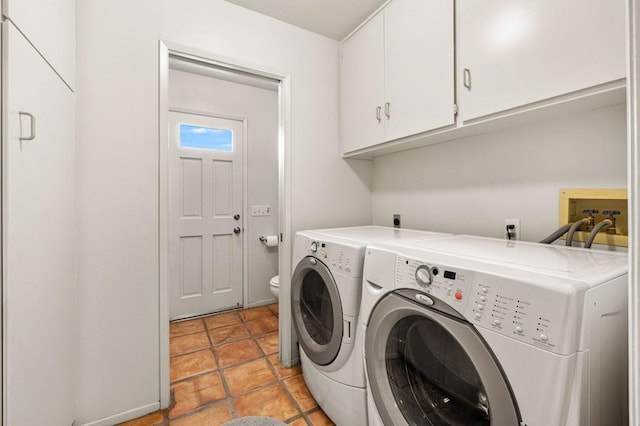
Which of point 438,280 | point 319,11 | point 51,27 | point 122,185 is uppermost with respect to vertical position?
point 319,11

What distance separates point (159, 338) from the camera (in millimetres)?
1554

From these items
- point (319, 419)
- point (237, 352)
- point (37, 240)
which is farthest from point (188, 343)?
point (37, 240)

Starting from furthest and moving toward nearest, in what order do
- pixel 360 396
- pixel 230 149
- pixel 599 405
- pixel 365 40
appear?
pixel 230 149 → pixel 365 40 → pixel 360 396 → pixel 599 405

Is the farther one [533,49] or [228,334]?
[228,334]

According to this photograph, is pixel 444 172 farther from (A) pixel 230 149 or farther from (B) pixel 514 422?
(A) pixel 230 149

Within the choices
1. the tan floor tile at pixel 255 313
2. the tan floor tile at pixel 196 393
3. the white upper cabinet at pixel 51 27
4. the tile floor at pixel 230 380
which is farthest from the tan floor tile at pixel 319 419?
the white upper cabinet at pixel 51 27

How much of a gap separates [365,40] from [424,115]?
791mm

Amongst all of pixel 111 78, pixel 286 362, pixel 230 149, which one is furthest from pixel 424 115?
pixel 230 149

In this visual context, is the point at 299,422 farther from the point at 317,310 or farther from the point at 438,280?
the point at 438,280

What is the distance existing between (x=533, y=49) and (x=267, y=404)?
2.07 meters

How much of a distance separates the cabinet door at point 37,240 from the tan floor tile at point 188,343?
86 cm

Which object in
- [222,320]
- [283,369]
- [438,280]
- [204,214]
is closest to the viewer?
[438,280]

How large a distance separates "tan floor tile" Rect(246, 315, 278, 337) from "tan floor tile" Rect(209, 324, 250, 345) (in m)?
0.07

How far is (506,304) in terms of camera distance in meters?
0.68
